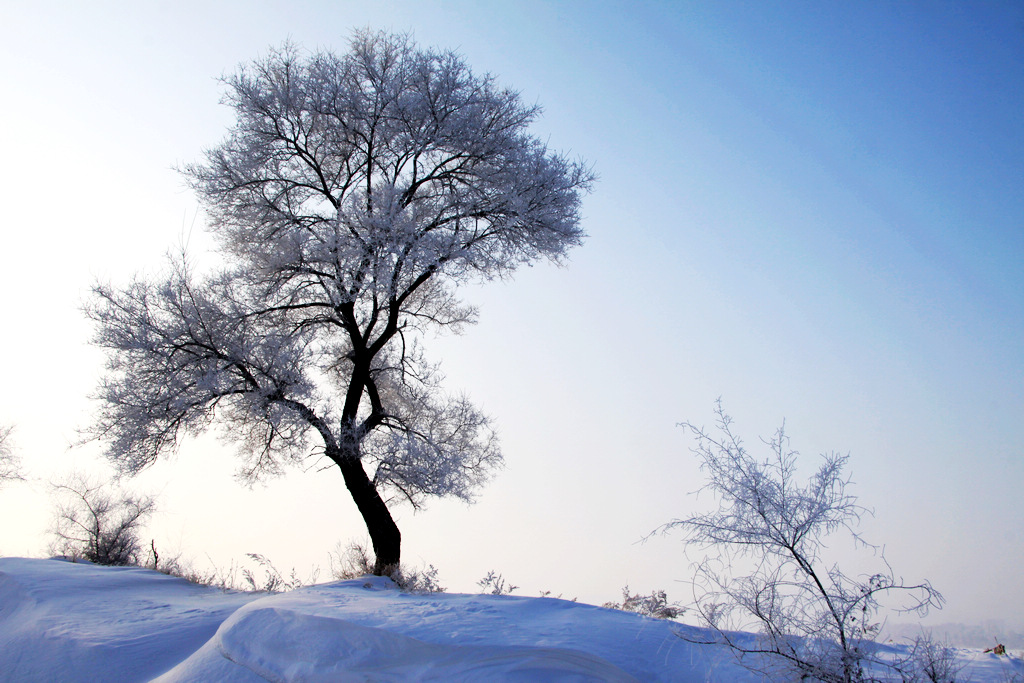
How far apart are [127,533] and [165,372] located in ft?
25.7

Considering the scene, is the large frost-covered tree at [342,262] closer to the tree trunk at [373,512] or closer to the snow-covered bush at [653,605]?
the tree trunk at [373,512]

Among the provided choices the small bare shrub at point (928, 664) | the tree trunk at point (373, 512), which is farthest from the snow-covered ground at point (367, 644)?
the tree trunk at point (373, 512)

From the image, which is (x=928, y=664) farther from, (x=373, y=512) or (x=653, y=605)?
(x=373, y=512)

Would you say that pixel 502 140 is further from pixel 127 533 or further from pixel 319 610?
pixel 127 533

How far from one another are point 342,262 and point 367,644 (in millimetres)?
6895

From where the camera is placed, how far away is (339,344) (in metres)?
13.1

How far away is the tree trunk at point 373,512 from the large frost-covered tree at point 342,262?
0.09 ft

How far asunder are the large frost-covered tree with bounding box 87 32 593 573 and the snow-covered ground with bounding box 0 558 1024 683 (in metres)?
3.61

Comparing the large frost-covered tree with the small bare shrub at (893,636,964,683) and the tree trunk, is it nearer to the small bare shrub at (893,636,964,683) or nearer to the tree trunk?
the tree trunk

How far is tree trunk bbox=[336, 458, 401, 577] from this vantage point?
10508mm

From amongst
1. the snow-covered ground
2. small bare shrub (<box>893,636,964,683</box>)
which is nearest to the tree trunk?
the snow-covered ground

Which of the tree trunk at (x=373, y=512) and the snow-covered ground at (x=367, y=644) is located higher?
the tree trunk at (x=373, y=512)

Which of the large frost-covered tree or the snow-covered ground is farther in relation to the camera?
the large frost-covered tree

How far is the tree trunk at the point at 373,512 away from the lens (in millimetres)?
10508
